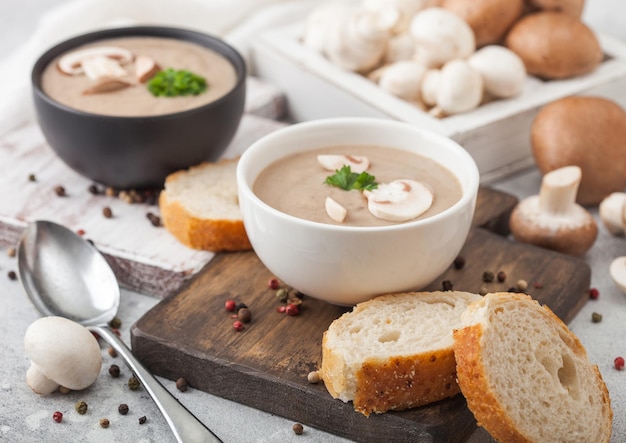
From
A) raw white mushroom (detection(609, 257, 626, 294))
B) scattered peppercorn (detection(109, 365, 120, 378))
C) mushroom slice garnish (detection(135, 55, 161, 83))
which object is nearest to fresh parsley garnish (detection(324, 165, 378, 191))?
scattered peppercorn (detection(109, 365, 120, 378))

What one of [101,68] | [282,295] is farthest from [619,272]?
[101,68]

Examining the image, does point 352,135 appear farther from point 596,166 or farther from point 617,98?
point 617,98

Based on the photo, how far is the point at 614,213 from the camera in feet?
10.3

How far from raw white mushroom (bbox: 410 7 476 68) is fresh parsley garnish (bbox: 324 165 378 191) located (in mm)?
1156

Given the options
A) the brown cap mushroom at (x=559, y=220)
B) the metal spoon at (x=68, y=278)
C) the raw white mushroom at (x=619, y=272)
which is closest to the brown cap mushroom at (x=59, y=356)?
the metal spoon at (x=68, y=278)

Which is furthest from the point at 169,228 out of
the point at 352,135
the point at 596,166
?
the point at 596,166

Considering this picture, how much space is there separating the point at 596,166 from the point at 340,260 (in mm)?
1367

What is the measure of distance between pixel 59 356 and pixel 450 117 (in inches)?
70.5

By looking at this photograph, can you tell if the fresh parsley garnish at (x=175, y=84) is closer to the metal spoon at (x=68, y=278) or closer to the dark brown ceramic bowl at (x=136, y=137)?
the dark brown ceramic bowl at (x=136, y=137)

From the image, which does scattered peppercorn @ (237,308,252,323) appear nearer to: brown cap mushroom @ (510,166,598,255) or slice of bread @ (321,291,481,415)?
slice of bread @ (321,291,481,415)

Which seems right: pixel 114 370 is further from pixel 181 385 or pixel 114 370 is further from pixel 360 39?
pixel 360 39

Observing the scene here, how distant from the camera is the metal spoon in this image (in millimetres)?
2654

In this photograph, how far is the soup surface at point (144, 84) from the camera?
310 centimetres

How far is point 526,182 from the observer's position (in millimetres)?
3562
